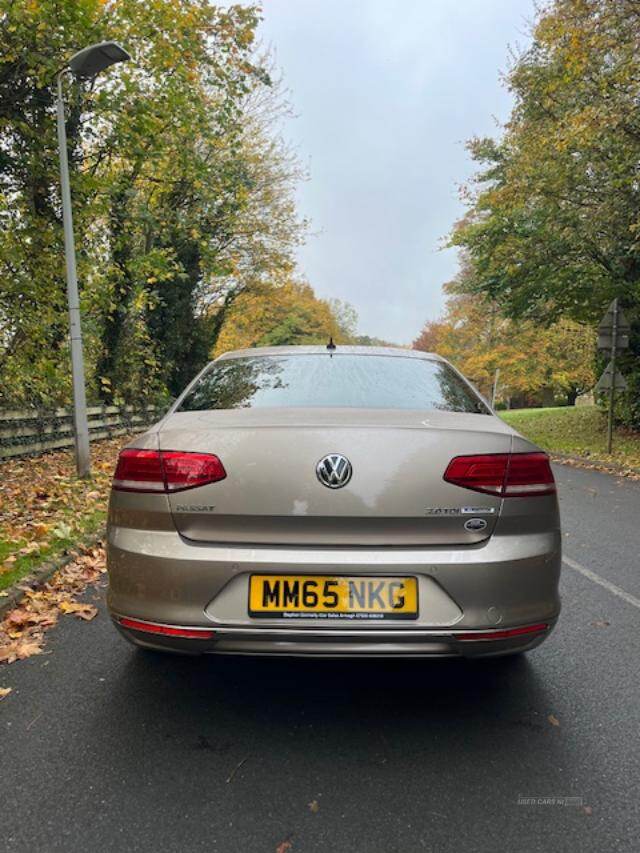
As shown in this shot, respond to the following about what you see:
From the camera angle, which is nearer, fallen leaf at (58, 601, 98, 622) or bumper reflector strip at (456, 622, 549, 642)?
bumper reflector strip at (456, 622, 549, 642)

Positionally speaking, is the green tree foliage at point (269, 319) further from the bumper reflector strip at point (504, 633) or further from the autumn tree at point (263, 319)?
the bumper reflector strip at point (504, 633)

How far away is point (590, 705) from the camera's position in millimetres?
2859

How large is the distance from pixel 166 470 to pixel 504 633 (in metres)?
1.43

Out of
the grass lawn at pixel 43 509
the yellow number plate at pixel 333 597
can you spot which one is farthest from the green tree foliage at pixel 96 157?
the yellow number plate at pixel 333 597

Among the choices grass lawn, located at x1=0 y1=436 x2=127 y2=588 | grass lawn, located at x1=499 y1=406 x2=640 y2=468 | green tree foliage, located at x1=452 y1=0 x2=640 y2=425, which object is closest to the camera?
grass lawn, located at x1=0 y1=436 x2=127 y2=588

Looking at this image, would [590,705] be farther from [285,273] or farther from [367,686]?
[285,273]

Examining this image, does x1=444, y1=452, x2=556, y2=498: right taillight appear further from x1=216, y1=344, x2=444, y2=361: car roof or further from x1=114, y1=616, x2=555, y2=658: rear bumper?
x1=216, y1=344, x2=444, y2=361: car roof

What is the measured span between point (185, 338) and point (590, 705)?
21.3 m

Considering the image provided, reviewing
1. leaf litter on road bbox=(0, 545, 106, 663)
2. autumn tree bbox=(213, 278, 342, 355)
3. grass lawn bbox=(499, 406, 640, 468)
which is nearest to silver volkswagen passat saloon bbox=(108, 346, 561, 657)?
leaf litter on road bbox=(0, 545, 106, 663)

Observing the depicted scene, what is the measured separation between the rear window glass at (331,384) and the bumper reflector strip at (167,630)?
3.11 feet

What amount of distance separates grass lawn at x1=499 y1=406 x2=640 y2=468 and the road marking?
5.35 m

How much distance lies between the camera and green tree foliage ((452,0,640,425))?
10555 mm

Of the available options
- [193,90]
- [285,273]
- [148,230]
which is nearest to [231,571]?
[193,90]

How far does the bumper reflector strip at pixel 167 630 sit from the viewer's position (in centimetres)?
244
